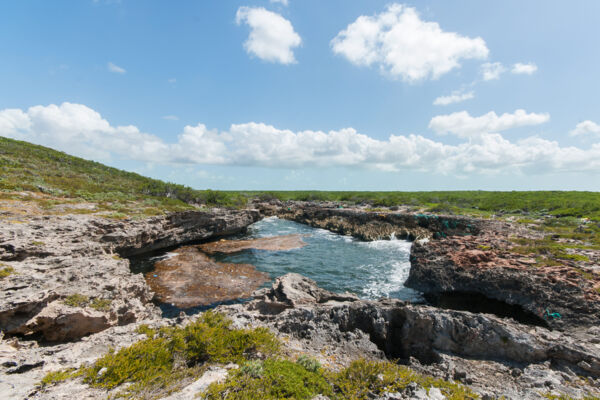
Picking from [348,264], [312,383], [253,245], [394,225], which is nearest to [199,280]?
[253,245]

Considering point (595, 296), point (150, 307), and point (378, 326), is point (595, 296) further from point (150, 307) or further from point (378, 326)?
point (150, 307)

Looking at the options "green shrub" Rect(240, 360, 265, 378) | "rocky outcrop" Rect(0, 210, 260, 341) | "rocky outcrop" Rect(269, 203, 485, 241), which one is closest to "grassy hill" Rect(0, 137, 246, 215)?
"rocky outcrop" Rect(0, 210, 260, 341)

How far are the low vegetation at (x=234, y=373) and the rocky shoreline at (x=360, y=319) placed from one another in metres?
0.47

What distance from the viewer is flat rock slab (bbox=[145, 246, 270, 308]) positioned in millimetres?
15972

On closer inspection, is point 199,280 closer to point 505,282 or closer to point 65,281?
point 65,281

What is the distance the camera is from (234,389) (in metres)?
4.23

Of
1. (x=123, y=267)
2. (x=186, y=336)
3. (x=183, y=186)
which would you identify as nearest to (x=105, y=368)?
(x=186, y=336)

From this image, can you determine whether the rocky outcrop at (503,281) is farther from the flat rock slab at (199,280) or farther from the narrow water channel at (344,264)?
the flat rock slab at (199,280)

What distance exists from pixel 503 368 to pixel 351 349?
3878 millimetres

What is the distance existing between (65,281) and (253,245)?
2292 cm

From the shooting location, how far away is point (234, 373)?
4727 millimetres

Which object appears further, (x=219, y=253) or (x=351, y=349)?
(x=219, y=253)

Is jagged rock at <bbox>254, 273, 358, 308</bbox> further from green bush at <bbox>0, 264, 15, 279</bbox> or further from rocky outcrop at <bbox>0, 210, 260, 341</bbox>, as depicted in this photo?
green bush at <bbox>0, 264, 15, 279</bbox>

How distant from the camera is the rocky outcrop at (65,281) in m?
7.41
